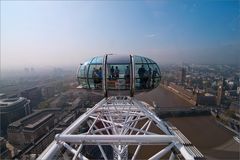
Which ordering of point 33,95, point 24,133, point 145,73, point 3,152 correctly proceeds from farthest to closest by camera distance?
1. point 33,95
2. point 24,133
3. point 3,152
4. point 145,73

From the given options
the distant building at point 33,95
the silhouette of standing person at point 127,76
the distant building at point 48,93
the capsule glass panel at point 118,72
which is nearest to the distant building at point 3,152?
the capsule glass panel at point 118,72

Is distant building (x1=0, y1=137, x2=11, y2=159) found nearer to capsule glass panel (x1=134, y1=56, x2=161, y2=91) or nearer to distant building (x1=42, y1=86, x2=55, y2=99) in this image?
capsule glass panel (x1=134, y1=56, x2=161, y2=91)

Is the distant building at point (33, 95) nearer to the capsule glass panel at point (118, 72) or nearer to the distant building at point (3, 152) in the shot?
the distant building at point (3, 152)

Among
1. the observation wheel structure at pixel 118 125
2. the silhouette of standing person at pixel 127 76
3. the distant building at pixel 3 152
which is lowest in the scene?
the distant building at pixel 3 152

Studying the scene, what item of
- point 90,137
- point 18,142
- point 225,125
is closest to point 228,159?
point 225,125

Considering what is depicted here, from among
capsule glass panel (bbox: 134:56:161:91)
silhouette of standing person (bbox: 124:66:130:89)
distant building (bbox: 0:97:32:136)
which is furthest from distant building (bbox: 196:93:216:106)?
silhouette of standing person (bbox: 124:66:130:89)

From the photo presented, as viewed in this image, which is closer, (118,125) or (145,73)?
(118,125)

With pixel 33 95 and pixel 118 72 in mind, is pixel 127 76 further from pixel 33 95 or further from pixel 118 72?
pixel 33 95

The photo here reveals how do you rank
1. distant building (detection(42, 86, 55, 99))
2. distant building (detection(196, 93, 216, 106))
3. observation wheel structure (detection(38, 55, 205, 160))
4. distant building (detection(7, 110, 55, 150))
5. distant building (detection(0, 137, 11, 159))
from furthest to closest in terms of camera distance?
distant building (detection(42, 86, 55, 99)) → distant building (detection(196, 93, 216, 106)) → distant building (detection(7, 110, 55, 150)) → distant building (detection(0, 137, 11, 159)) → observation wheel structure (detection(38, 55, 205, 160))

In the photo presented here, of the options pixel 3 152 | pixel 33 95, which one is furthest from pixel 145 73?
pixel 33 95

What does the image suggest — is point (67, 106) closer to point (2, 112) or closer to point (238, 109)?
point (2, 112)

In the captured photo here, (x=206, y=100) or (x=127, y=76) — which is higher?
(x=127, y=76)
